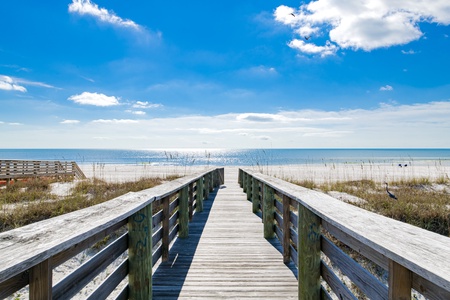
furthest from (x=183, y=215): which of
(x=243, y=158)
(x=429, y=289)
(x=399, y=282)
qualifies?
(x=243, y=158)

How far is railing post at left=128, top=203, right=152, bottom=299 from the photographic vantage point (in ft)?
7.92

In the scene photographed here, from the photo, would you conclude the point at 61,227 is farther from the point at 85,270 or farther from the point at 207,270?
the point at 207,270

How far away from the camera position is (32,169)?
17453mm

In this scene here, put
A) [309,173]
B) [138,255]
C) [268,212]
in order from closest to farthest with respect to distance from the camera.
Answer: [138,255], [268,212], [309,173]

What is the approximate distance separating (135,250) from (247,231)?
308 centimetres

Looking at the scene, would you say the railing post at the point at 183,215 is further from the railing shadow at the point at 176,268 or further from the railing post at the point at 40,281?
the railing post at the point at 40,281

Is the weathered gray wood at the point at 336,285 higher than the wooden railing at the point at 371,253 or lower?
lower

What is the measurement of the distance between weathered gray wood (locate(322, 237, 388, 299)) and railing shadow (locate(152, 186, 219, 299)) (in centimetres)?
173

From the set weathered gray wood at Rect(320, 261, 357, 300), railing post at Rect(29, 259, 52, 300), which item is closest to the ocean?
weathered gray wood at Rect(320, 261, 357, 300)

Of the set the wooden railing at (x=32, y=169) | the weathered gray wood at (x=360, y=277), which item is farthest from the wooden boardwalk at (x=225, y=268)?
the wooden railing at (x=32, y=169)

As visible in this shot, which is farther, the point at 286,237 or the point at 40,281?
the point at 286,237

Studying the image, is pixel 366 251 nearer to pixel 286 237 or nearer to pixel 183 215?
pixel 286 237

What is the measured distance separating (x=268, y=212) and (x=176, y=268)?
5.96 feet

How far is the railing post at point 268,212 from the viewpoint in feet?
15.0
